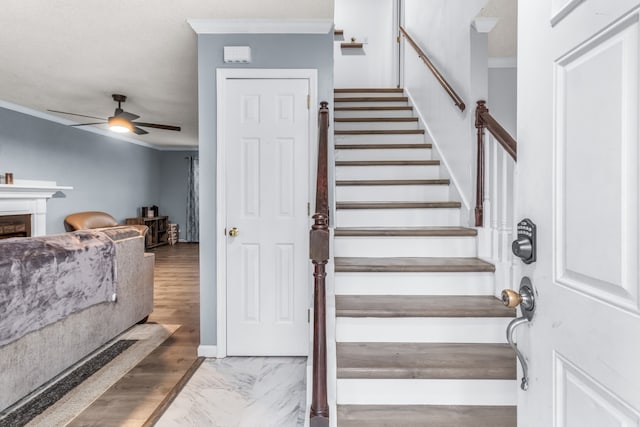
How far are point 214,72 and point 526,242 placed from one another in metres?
2.49

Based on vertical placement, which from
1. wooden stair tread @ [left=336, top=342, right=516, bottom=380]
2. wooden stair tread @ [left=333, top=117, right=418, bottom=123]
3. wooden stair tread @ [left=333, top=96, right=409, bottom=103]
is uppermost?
wooden stair tread @ [left=333, top=96, right=409, bottom=103]

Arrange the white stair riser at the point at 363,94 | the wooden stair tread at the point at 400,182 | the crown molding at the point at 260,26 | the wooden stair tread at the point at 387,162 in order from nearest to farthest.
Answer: the crown molding at the point at 260,26
the wooden stair tread at the point at 400,182
the wooden stair tread at the point at 387,162
the white stair riser at the point at 363,94

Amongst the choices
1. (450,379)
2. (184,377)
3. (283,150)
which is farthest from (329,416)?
(283,150)

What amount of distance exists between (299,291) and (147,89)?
324 cm

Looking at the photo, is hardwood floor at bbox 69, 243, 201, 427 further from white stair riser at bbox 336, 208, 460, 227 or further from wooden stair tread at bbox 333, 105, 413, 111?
wooden stair tread at bbox 333, 105, 413, 111

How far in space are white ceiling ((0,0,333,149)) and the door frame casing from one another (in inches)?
14.3

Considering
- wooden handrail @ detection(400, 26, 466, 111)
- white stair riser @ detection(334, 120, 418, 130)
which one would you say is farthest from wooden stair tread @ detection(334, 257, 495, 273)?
white stair riser @ detection(334, 120, 418, 130)

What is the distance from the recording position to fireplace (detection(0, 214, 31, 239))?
15.1ft

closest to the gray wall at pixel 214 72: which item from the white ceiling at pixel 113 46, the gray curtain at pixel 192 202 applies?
the white ceiling at pixel 113 46

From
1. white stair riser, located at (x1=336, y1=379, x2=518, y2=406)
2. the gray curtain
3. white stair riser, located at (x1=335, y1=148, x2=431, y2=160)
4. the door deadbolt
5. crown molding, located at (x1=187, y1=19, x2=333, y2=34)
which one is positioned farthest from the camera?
the gray curtain

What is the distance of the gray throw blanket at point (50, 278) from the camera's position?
1.86 meters

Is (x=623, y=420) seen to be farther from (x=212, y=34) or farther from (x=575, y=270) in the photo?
(x=212, y=34)

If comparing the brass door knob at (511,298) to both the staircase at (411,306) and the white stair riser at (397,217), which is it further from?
the white stair riser at (397,217)

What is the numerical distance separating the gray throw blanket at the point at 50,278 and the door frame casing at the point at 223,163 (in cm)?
84
